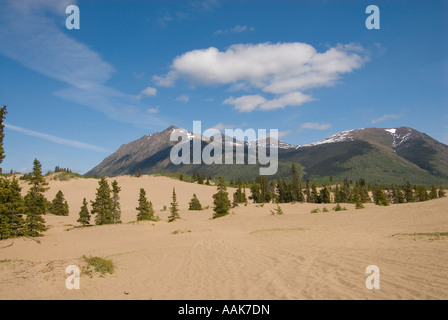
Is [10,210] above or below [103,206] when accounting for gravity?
above

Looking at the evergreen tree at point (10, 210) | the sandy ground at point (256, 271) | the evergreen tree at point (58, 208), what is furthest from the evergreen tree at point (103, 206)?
the evergreen tree at point (58, 208)

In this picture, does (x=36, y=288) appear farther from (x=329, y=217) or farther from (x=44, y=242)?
(x=329, y=217)

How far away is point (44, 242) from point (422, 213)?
33360 millimetres

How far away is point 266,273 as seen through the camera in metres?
9.46

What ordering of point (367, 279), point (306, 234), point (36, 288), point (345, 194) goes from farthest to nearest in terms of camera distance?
1. point (345, 194)
2. point (306, 234)
3. point (36, 288)
4. point (367, 279)

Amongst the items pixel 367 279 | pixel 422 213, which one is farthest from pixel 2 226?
pixel 422 213
